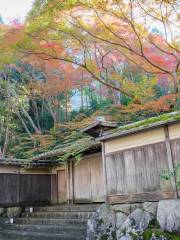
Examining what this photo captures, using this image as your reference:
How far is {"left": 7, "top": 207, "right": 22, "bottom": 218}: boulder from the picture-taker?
15930 mm

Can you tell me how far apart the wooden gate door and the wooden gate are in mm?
1074

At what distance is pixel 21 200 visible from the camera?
16.7 metres

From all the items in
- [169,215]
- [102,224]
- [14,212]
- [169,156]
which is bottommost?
[102,224]

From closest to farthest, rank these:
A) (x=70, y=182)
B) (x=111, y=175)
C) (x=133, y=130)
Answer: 1. (x=133, y=130)
2. (x=111, y=175)
3. (x=70, y=182)

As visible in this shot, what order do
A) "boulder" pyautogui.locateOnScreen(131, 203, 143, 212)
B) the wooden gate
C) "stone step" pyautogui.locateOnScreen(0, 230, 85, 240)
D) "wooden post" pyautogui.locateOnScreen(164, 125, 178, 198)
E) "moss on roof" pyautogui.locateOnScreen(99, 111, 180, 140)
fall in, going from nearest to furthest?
"wooden post" pyautogui.locateOnScreen(164, 125, 178, 198) → "moss on roof" pyautogui.locateOnScreen(99, 111, 180, 140) → "boulder" pyautogui.locateOnScreen(131, 203, 143, 212) → "stone step" pyautogui.locateOnScreen(0, 230, 85, 240) → the wooden gate

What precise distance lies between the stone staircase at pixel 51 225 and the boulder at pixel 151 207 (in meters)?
2.78

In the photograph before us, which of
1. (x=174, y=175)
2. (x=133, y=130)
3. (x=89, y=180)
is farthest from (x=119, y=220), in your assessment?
(x=89, y=180)

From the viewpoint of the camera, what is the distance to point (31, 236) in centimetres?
1245

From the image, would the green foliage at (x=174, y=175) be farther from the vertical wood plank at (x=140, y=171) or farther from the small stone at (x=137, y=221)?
the small stone at (x=137, y=221)

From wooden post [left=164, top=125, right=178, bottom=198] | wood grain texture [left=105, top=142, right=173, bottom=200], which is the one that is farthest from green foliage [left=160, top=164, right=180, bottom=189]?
wood grain texture [left=105, top=142, right=173, bottom=200]

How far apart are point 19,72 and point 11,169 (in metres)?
12.4

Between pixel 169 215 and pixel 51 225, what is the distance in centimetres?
621

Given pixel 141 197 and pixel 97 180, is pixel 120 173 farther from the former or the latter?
pixel 97 180

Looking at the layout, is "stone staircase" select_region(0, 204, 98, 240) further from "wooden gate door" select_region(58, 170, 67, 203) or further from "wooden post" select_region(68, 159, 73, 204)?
"wooden gate door" select_region(58, 170, 67, 203)
